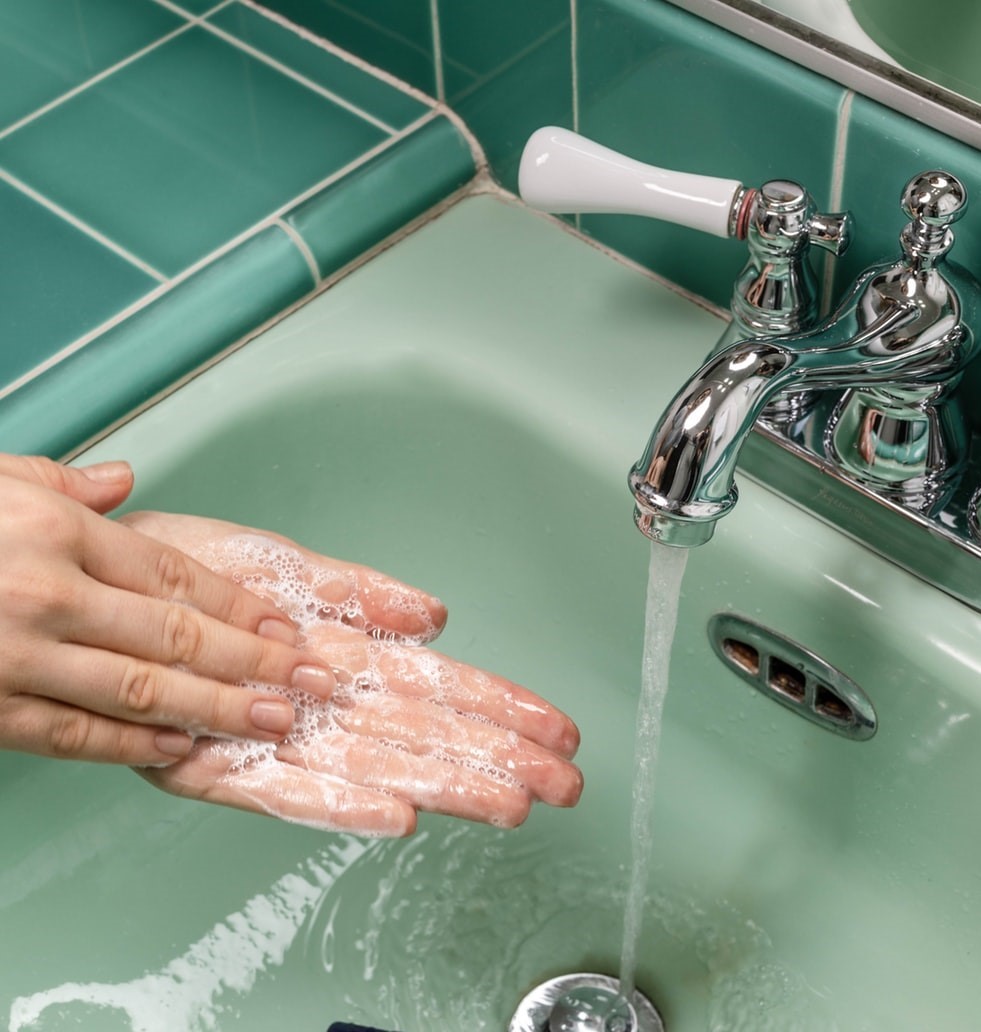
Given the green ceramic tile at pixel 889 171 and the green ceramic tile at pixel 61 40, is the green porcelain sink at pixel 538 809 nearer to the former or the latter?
the green ceramic tile at pixel 889 171

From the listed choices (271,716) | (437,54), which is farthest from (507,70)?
(271,716)

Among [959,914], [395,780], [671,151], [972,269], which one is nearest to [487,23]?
[671,151]

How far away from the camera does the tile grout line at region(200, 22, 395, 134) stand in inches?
31.5

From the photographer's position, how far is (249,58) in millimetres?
840

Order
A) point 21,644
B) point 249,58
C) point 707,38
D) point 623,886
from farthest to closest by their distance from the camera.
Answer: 1. point 249,58
2. point 623,886
3. point 707,38
4. point 21,644

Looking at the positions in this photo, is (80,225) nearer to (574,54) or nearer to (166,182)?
(166,182)

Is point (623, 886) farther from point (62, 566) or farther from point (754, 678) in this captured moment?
point (62, 566)

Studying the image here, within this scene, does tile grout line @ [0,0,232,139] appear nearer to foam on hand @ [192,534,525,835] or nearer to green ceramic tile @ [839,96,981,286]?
foam on hand @ [192,534,525,835]

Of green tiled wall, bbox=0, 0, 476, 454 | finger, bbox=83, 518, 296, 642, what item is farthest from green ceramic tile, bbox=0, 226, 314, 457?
finger, bbox=83, 518, 296, 642

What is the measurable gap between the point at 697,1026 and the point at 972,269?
39 centimetres

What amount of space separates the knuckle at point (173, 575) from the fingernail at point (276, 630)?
42mm

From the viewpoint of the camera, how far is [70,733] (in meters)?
0.55

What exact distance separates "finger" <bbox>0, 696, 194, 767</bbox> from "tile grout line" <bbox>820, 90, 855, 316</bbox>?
1.21ft

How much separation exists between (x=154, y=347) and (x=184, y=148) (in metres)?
0.16
